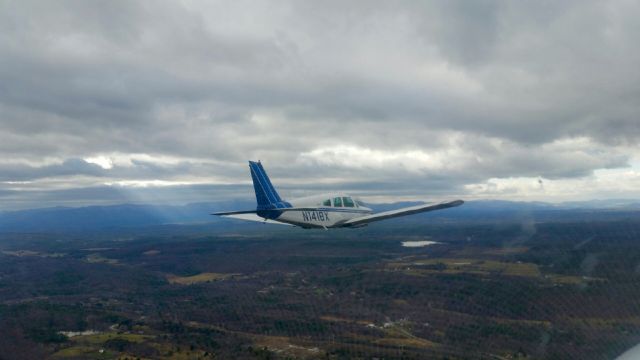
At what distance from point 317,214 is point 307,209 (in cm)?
86

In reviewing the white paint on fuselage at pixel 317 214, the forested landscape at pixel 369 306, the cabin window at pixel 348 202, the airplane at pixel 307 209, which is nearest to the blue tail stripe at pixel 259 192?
the airplane at pixel 307 209

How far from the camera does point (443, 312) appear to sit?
65125mm

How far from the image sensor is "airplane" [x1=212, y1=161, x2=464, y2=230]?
99.1 feet

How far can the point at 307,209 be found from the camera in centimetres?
3108

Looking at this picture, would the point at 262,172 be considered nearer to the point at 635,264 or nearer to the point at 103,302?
the point at 635,264

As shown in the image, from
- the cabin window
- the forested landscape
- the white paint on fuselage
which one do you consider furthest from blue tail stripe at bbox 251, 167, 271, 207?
the forested landscape

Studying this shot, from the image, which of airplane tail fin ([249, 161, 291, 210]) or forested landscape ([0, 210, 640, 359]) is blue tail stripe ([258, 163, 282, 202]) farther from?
forested landscape ([0, 210, 640, 359])

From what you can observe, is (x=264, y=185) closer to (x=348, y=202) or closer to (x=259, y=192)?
(x=259, y=192)

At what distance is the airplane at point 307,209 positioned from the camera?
99.1 feet

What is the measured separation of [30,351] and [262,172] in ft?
163

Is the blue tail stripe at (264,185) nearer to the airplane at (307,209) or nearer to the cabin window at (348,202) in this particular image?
the airplane at (307,209)

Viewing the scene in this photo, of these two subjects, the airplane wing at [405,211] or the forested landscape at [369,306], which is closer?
the airplane wing at [405,211]

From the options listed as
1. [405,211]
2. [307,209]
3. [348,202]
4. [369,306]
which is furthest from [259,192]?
[369,306]

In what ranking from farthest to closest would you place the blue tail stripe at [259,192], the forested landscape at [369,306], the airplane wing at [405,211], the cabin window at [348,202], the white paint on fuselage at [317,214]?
the forested landscape at [369,306] → the cabin window at [348,202] → the white paint on fuselage at [317,214] → the blue tail stripe at [259,192] → the airplane wing at [405,211]
